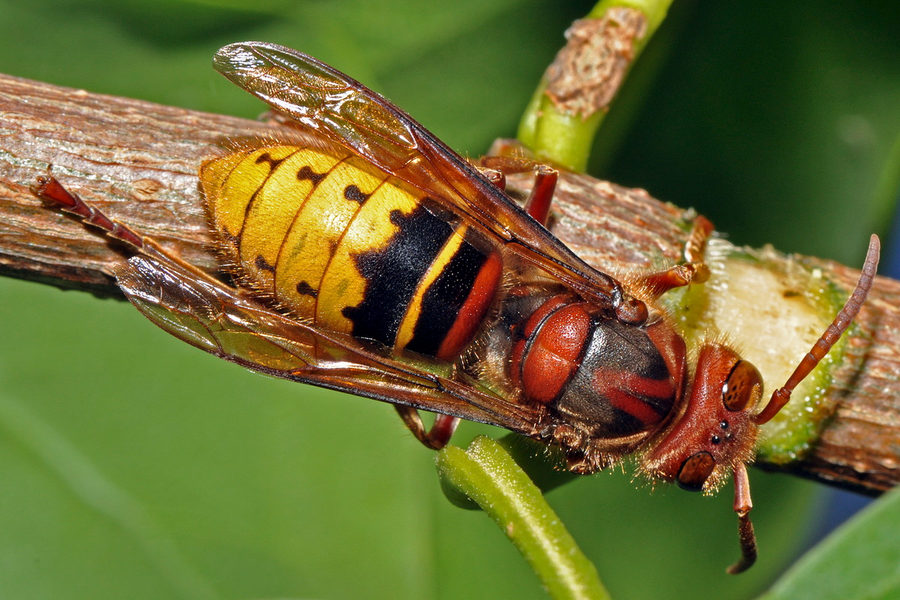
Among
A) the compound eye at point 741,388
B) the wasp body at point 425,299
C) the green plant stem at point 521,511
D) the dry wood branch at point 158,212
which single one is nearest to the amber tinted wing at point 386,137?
the wasp body at point 425,299

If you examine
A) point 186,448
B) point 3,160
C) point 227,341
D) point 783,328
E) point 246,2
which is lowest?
point 186,448

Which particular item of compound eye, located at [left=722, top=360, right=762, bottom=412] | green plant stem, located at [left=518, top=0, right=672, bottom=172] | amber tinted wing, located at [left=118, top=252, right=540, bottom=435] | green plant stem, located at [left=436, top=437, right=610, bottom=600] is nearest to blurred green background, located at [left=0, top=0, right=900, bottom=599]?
green plant stem, located at [left=518, top=0, right=672, bottom=172]

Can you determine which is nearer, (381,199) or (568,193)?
(381,199)

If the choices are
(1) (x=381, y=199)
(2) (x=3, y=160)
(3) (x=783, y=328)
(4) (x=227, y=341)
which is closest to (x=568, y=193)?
(1) (x=381, y=199)

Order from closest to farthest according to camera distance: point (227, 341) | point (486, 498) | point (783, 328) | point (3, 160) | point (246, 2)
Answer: point (486, 498) → point (3, 160) → point (227, 341) → point (783, 328) → point (246, 2)

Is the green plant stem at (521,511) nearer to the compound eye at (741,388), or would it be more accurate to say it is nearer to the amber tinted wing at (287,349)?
the amber tinted wing at (287,349)

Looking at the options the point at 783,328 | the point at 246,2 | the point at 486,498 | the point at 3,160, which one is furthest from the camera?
the point at 246,2

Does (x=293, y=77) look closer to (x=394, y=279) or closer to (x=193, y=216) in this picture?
(x=193, y=216)
